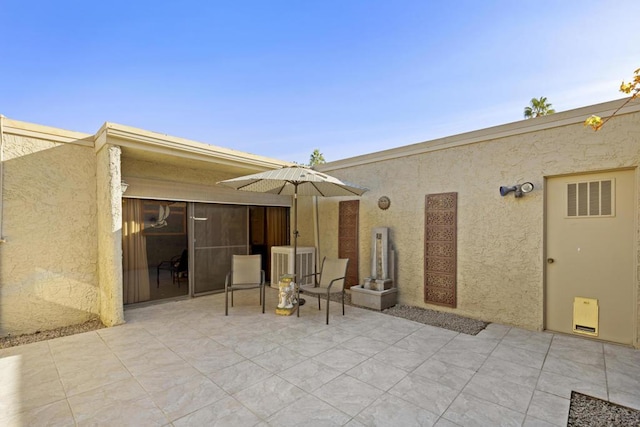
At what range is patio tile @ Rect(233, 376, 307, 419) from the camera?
2.51 metres

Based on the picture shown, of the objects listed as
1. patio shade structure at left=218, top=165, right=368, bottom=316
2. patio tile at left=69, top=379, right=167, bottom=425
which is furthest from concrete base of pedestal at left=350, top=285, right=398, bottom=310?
patio tile at left=69, top=379, right=167, bottom=425

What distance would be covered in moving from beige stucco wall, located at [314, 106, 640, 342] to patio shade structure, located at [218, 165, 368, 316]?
4.32ft

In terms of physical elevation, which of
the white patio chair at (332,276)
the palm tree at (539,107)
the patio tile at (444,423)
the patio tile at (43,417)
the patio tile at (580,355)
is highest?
the palm tree at (539,107)

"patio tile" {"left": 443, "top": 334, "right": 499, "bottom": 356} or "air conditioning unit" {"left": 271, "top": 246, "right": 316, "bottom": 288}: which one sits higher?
"air conditioning unit" {"left": 271, "top": 246, "right": 316, "bottom": 288}

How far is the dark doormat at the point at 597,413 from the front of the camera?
93.8 inches

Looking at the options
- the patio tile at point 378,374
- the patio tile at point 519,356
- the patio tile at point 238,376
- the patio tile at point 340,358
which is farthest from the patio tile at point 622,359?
the patio tile at point 238,376

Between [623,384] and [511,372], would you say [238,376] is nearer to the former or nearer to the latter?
[511,372]

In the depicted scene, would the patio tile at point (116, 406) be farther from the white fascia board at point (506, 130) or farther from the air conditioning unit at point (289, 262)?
the white fascia board at point (506, 130)

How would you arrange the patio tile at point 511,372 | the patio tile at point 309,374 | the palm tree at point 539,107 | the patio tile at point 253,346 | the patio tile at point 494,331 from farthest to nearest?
the palm tree at point 539,107 < the patio tile at point 494,331 < the patio tile at point 253,346 < the patio tile at point 511,372 < the patio tile at point 309,374

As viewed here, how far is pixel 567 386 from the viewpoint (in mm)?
2912

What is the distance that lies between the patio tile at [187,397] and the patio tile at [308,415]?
68 centimetres

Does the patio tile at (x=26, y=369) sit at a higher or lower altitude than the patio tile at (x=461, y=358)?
higher

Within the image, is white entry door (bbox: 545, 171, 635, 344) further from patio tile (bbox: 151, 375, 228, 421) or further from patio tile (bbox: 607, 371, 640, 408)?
patio tile (bbox: 151, 375, 228, 421)

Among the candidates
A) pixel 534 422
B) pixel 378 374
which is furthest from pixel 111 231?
pixel 534 422
